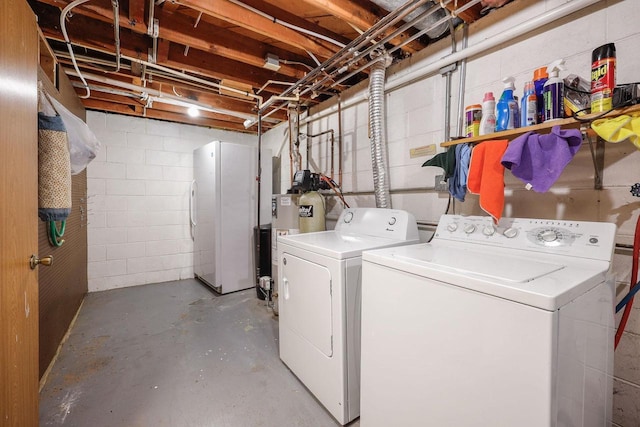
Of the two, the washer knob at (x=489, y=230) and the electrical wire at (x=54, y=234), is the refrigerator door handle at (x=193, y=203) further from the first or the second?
the washer knob at (x=489, y=230)

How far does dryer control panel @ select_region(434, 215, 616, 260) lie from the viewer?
41.8 inches

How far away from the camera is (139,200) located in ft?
12.4

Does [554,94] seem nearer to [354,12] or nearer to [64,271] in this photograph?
[354,12]

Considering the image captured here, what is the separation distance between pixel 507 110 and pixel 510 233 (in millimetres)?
618

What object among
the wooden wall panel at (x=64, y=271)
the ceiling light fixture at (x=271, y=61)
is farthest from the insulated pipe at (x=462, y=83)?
the wooden wall panel at (x=64, y=271)

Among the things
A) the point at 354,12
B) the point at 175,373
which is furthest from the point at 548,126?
the point at 175,373

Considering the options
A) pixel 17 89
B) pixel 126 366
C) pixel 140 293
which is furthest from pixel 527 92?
pixel 140 293

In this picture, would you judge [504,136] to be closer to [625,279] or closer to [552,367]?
[625,279]

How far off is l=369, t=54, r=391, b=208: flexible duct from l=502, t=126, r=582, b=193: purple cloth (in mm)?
951

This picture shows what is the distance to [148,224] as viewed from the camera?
151 inches

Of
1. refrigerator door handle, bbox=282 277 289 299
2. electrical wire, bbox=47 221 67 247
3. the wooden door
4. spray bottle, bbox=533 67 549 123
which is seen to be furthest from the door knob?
spray bottle, bbox=533 67 549 123

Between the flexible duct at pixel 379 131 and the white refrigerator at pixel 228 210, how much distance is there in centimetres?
197

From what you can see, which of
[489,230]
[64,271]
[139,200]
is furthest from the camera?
[139,200]

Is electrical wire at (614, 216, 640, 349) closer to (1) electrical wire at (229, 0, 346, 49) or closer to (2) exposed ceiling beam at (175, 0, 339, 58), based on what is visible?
(1) electrical wire at (229, 0, 346, 49)
